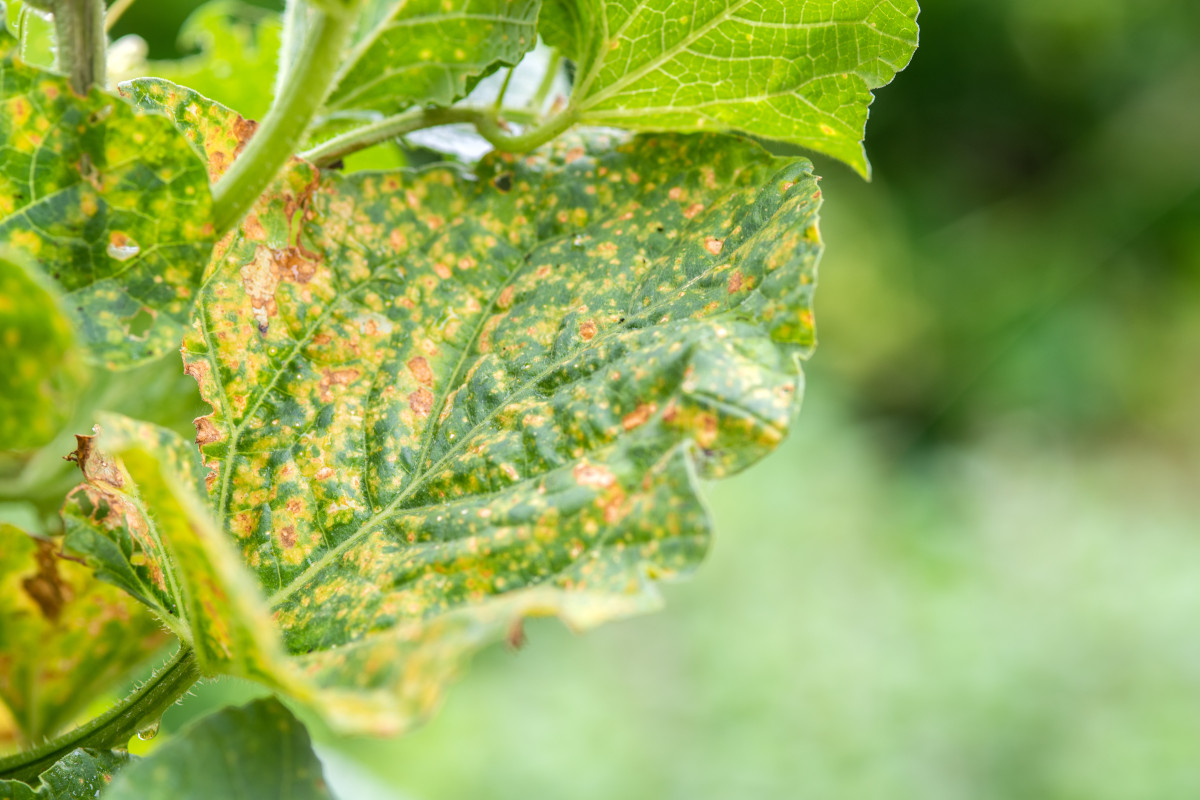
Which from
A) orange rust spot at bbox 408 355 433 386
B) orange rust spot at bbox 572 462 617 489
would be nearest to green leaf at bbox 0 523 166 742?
orange rust spot at bbox 408 355 433 386

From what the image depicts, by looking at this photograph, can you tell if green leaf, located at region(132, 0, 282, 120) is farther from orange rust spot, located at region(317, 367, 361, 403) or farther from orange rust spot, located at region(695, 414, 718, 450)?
orange rust spot, located at region(695, 414, 718, 450)

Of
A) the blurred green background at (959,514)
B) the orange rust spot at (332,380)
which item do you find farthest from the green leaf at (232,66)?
the orange rust spot at (332,380)

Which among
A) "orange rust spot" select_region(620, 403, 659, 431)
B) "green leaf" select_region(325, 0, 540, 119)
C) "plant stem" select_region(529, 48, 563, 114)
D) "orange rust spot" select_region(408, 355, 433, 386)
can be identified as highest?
"plant stem" select_region(529, 48, 563, 114)

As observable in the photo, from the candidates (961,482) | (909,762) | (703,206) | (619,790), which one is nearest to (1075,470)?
(961,482)

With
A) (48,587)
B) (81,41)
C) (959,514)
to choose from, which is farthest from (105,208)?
(959,514)

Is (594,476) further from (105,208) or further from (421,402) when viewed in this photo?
(105,208)

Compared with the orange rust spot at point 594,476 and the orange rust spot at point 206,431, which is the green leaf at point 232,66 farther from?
the orange rust spot at point 594,476

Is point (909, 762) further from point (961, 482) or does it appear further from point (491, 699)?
point (961, 482)
